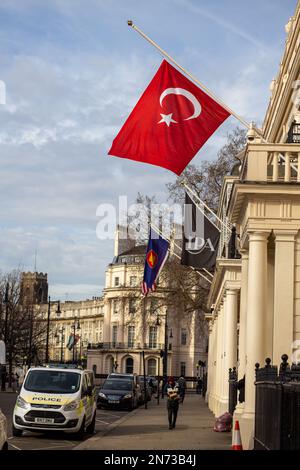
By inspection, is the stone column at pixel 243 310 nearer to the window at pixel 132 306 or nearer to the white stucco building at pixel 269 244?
the white stucco building at pixel 269 244

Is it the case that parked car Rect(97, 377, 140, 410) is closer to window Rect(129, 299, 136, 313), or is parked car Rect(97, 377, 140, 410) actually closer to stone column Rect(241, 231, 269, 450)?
window Rect(129, 299, 136, 313)

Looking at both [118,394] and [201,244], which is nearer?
[201,244]

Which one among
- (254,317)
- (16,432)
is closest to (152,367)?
(16,432)

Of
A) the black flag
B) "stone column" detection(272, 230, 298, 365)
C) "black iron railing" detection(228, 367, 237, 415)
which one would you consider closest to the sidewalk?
"black iron railing" detection(228, 367, 237, 415)

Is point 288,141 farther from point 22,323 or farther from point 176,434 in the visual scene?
point 22,323

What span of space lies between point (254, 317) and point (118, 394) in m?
25.1

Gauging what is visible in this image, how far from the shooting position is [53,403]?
24.3 meters

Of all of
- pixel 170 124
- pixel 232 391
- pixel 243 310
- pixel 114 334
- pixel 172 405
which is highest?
pixel 170 124

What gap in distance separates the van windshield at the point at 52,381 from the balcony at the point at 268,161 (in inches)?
301

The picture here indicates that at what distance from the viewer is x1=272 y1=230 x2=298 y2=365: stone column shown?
843 inches

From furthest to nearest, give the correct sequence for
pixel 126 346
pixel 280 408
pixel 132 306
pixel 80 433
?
pixel 126 346, pixel 132 306, pixel 80 433, pixel 280 408

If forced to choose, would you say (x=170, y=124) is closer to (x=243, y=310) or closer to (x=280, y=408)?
(x=243, y=310)

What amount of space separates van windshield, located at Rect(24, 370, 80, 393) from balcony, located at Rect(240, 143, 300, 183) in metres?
7.65

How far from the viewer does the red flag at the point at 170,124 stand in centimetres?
2005
